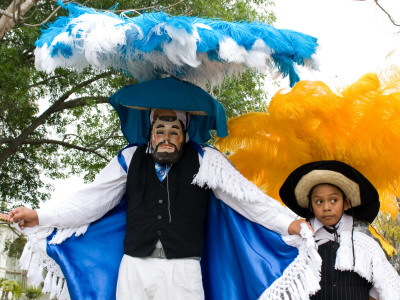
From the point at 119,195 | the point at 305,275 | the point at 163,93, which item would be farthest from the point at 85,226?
the point at 305,275

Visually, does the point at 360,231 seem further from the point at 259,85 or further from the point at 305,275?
the point at 259,85

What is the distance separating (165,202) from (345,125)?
130 cm

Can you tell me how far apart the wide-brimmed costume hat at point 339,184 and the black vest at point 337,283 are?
0.33m

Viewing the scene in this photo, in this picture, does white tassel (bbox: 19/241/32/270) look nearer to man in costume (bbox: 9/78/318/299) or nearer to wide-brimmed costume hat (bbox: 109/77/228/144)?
man in costume (bbox: 9/78/318/299)

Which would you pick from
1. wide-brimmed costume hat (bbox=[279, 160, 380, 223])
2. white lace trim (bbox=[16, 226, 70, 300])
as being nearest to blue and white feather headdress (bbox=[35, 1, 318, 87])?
wide-brimmed costume hat (bbox=[279, 160, 380, 223])

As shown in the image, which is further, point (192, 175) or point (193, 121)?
point (193, 121)

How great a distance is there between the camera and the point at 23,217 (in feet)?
9.64

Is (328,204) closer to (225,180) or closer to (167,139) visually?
Answer: (225,180)

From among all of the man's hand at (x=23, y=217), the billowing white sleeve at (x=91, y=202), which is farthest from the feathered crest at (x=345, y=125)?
the man's hand at (x=23, y=217)

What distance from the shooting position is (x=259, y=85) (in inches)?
336

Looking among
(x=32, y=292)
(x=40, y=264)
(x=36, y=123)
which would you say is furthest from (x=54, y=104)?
(x=32, y=292)

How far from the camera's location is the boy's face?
3137 millimetres

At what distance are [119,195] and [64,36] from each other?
42.7 inches

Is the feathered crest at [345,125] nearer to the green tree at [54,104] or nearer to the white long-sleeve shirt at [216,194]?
the white long-sleeve shirt at [216,194]
